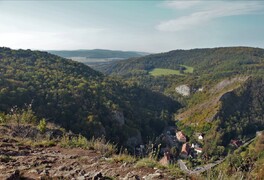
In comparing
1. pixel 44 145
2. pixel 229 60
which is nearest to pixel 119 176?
pixel 44 145

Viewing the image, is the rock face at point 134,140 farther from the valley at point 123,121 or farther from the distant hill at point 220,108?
the distant hill at point 220,108

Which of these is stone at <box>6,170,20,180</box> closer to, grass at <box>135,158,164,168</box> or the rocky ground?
the rocky ground

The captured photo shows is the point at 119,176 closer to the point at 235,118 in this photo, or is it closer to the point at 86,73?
the point at 86,73

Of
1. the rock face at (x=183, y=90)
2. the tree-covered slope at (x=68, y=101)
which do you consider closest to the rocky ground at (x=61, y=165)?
the tree-covered slope at (x=68, y=101)

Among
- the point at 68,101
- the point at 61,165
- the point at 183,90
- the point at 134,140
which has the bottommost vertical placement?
the point at 134,140

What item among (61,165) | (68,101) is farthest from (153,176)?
(68,101)

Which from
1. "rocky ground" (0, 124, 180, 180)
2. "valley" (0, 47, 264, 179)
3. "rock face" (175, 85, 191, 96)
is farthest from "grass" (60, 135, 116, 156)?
"rock face" (175, 85, 191, 96)

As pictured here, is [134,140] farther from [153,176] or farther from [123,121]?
[153,176]
